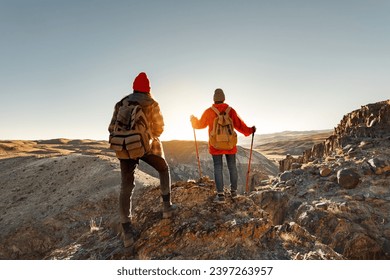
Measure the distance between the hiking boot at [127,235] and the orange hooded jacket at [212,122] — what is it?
220 cm

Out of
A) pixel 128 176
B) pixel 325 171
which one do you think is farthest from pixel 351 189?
pixel 128 176

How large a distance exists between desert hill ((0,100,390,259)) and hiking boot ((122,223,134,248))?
0.40ft

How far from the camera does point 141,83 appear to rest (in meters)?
4.77

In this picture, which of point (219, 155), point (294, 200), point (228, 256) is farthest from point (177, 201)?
point (294, 200)

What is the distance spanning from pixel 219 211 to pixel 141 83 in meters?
2.97

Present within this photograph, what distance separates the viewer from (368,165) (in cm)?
1293

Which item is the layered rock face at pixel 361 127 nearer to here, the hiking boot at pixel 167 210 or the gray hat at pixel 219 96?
the gray hat at pixel 219 96

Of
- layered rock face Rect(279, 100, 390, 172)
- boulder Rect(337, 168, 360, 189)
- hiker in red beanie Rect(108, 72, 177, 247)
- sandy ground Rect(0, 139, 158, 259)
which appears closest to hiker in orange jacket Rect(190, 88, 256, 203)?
hiker in red beanie Rect(108, 72, 177, 247)

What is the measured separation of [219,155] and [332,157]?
38.1ft

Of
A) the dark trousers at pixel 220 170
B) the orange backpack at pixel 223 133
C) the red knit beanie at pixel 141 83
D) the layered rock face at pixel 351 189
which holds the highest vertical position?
the red knit beanie at pixel 141 83

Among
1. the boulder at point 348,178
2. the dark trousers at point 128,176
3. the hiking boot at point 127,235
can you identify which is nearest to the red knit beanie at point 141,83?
the dark trousers at point 128,176

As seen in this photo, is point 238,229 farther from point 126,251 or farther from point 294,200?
point 294,200

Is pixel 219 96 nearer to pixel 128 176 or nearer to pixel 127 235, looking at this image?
pixel 128 176

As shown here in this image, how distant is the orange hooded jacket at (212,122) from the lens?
5896mm
